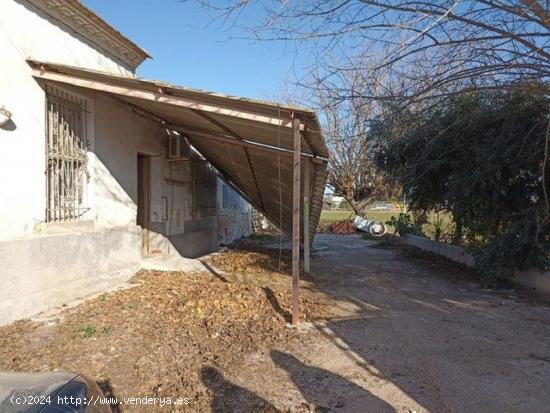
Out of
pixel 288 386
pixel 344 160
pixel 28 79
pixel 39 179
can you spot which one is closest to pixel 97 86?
pixel 28 79

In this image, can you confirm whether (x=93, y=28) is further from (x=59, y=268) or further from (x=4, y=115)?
(x=59, y=268)

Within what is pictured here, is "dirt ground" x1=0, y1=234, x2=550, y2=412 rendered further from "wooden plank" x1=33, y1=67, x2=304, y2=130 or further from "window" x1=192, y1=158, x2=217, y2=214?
"window" x1=192, y1=158, x2=217, y2=214

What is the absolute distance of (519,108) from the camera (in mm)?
8438

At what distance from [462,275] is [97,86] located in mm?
8527

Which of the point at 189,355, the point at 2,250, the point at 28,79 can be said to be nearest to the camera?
the point at 189,355

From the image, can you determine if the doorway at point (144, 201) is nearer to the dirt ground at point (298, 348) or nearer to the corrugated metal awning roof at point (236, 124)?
the corrugated metal awning roof at point (236, 124)

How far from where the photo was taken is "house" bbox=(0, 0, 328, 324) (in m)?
5.57

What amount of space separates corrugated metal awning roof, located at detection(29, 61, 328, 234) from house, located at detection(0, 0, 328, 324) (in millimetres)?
26

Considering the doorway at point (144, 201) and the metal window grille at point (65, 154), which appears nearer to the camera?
the metal window grille at point (65, 154)

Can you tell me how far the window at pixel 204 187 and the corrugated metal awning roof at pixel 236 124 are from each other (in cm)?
113

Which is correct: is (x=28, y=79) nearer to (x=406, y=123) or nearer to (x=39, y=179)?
(x=39, y=179)

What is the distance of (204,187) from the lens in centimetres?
1348

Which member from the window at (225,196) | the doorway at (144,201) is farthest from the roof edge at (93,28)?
the window at (225,196)

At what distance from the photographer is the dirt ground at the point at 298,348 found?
3852 mm
